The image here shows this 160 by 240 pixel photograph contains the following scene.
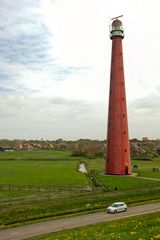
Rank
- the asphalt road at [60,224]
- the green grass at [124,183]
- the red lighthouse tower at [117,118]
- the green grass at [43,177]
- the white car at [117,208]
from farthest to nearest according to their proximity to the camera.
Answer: the red lighthouse tower at [117,118], the green grass at [43,177], the green grass at [124,183], the white car at [117,208], the asphalt road at [60,224]

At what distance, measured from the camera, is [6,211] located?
111 ft

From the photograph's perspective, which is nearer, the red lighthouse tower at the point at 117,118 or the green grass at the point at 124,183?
the green grass at the point at 124,183

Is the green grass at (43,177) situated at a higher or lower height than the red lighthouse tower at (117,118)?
lower

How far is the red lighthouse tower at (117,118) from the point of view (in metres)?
62.1

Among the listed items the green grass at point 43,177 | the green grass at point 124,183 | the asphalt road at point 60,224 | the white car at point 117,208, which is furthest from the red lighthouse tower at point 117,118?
the white car at point 117,208

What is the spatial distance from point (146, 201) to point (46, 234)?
18.6 m

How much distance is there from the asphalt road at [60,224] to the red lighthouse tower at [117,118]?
26.6 meters

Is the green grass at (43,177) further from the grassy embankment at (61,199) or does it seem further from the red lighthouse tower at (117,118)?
the red lighthouse tower at (117,118)

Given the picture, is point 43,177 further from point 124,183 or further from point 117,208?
point 117,208

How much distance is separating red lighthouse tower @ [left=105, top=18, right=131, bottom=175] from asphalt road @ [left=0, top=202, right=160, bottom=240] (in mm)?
26569

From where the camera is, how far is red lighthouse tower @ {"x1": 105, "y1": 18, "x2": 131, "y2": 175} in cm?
6209

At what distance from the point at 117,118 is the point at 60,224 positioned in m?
35.1

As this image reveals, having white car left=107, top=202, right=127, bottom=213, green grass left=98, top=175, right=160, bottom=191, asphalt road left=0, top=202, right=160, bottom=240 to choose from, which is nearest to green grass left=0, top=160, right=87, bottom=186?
green grass left=98, top=175, right=160, bottom=191

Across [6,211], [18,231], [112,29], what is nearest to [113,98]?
[112,29]
